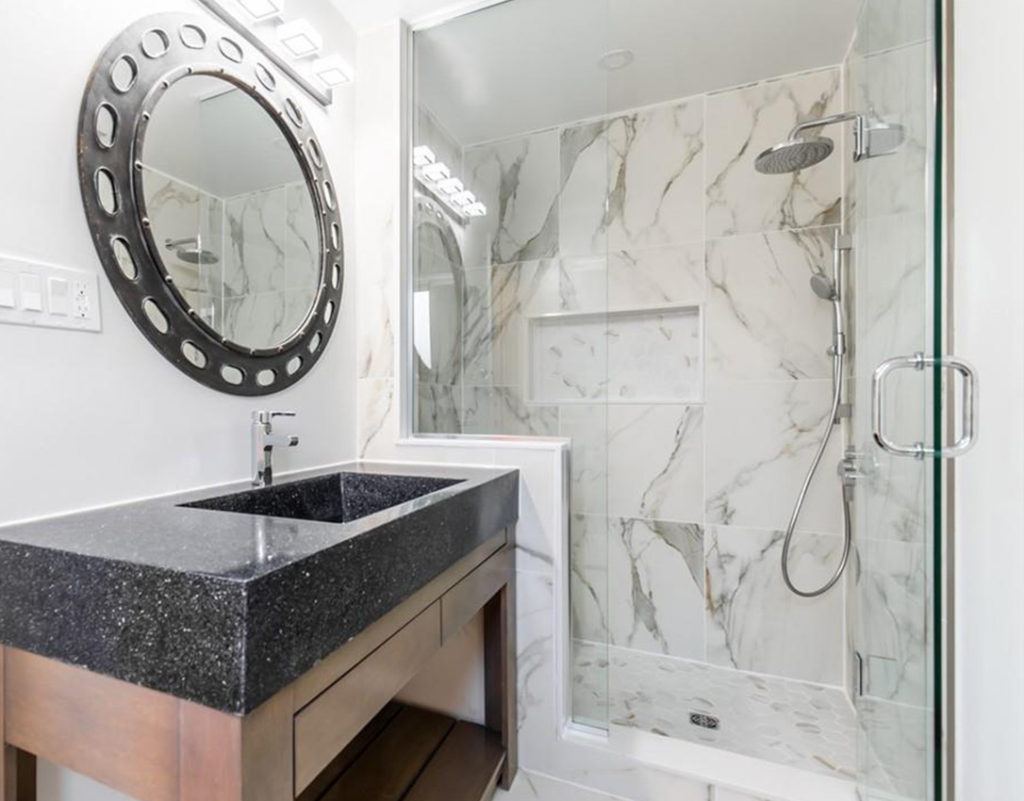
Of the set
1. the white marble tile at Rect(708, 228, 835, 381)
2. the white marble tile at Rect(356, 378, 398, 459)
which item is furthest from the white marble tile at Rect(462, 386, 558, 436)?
the white marble tile at Rect(708, 228, 835, 381)

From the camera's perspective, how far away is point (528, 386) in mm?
1782

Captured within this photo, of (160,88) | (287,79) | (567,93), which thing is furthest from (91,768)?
(567,93)

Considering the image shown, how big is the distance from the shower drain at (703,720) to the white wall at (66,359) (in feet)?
5.77

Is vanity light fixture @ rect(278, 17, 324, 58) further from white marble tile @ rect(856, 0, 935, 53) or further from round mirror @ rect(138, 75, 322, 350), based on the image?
white marble tile @ rect(856, 0, 935, 53)

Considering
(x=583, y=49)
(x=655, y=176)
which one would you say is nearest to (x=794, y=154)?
(x=655, y=176)

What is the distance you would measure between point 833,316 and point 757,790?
154 cm

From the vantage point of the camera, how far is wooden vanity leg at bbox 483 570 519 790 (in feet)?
4.52

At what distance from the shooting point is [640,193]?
2090 mm

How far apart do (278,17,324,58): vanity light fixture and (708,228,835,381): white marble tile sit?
1.55 meters

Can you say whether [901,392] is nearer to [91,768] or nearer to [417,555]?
[417,555]

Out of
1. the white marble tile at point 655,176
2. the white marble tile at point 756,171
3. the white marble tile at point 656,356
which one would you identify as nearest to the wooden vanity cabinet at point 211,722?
the white marble tile at point 656,356

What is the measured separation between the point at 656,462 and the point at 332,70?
182 centimetres

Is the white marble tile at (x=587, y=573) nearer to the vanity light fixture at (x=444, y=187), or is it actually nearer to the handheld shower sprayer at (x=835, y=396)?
the handheld shower sprayer at (x=835, y=396)
